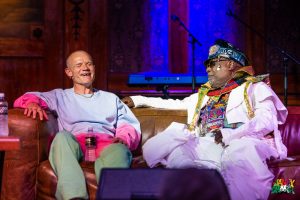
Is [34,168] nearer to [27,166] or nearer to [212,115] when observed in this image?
[27,166]

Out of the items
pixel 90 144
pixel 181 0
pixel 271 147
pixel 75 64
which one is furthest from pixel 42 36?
pixel 271 147

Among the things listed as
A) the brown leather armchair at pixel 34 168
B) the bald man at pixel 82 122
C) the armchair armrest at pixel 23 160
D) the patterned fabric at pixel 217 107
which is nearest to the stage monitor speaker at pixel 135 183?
the bald man at pixel 82 122

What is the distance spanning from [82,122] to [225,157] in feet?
3.46

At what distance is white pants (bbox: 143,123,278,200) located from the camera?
335cm

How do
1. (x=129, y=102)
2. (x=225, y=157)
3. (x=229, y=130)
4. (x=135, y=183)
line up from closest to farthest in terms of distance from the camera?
(x=135, y=183) < (x=225, y=157) < (x=229, y=130) < (x=129, y=102)

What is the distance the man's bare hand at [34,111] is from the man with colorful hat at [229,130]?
703 millimetres

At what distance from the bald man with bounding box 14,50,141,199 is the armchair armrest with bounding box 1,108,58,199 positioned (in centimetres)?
9

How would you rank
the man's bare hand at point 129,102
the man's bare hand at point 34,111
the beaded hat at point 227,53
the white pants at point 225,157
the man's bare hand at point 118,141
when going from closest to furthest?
the white pants at point 225,157, the man's bare hand at point 34,111, the man's bare hand at point 118,141, the beaded hat at point 227,53, the man's bare hand at point 129,102

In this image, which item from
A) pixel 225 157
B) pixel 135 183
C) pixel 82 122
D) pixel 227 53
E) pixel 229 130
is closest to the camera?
pixel 135 183

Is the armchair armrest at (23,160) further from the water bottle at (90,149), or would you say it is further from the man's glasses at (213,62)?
the man's glasses at (213,62)

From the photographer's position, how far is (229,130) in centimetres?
373

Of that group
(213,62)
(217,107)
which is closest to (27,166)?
(217,107)

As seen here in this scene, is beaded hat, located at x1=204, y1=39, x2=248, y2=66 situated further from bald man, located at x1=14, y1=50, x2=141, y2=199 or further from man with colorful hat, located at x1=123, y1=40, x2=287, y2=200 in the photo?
bald man, located at x1=14, y1=50, x2=141, y2=199

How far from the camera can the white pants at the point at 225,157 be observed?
3.35 m
